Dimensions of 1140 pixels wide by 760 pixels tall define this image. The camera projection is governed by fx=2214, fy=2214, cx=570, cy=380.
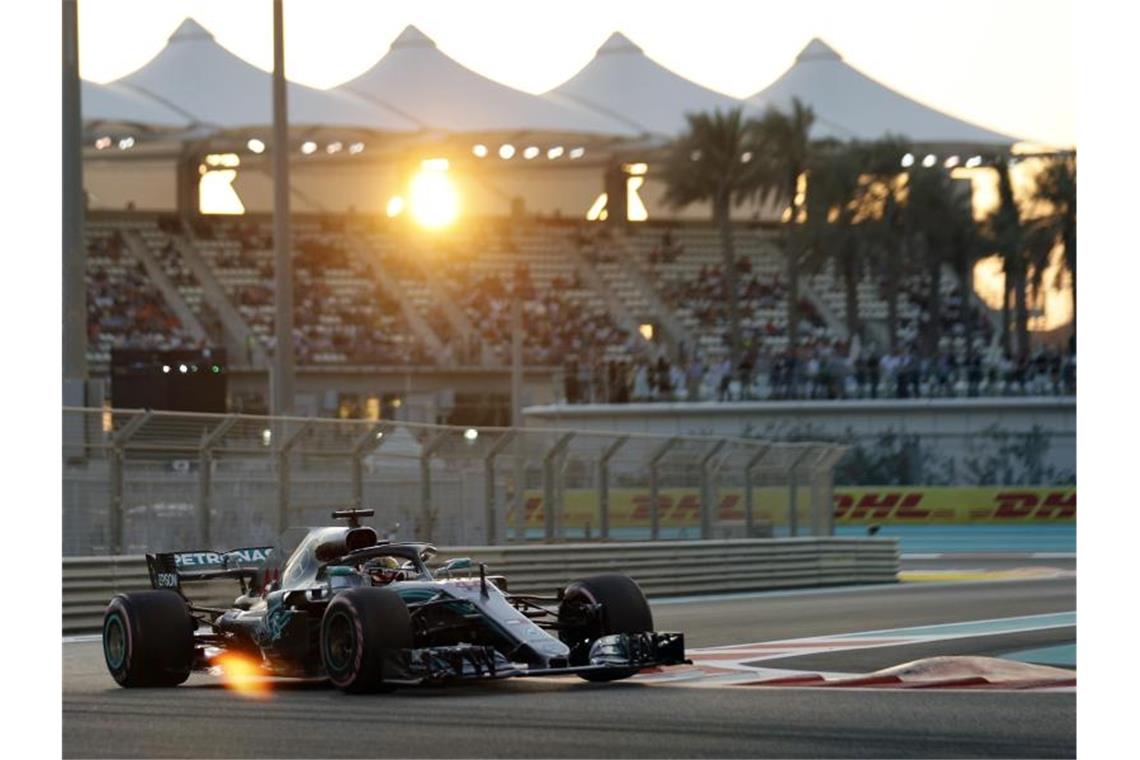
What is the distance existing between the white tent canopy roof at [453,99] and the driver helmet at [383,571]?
5167 centimetres

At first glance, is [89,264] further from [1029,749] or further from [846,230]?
[1029,749]

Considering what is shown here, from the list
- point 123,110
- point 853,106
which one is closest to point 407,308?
point 123,110

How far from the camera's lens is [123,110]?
2395 inches

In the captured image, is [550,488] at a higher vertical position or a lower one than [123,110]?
lower

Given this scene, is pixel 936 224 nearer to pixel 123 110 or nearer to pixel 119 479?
pixel 123 110

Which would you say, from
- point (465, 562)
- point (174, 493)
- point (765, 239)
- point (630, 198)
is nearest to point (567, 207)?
point (630, 198)

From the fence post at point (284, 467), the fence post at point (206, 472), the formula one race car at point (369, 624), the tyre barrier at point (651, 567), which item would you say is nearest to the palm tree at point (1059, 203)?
the tyre barrier at point (651, 567)

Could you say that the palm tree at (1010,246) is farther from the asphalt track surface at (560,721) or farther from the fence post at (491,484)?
the asphalt track surface at (560,721)

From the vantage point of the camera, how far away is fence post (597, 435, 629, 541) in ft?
73.8

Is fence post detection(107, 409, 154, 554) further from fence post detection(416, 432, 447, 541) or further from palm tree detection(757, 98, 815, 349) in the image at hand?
palm tree detection(757, 98, 815, 349)

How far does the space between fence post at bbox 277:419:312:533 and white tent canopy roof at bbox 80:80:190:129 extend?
43.6m

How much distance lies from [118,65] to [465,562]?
2249 inches

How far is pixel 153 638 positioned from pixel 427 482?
7530mm

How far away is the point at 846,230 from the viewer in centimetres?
5772
